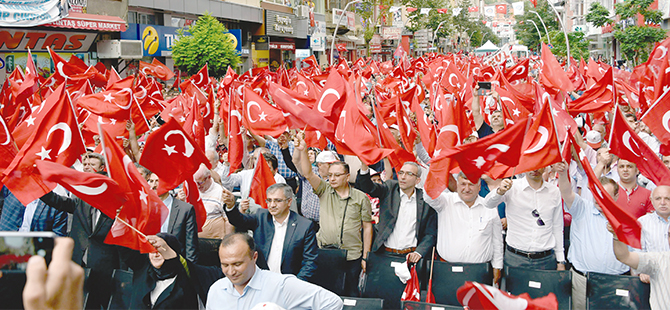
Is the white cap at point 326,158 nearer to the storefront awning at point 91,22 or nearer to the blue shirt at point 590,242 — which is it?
the blue shirt at point 590,242

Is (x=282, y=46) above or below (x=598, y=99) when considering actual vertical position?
above

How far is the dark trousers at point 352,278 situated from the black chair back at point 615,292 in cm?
215

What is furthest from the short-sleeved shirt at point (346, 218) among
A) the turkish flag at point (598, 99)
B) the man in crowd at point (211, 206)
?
the turkish flag at point (598, 99)

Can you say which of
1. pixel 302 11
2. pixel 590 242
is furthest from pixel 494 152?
pixel 302 11

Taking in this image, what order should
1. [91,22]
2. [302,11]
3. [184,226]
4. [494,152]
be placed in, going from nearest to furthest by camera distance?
[184,226], [494,152], [91,22], [302,11]

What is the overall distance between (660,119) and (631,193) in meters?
1.21

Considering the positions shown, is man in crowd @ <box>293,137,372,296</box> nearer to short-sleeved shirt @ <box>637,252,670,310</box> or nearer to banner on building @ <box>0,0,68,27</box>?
short-sleeved shirt @ <box>637,252,670,310</box>

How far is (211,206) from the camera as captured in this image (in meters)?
6.50

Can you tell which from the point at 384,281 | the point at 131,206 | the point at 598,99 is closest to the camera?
the point at 131,206

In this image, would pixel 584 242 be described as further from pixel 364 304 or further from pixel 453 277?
pixel 364 304

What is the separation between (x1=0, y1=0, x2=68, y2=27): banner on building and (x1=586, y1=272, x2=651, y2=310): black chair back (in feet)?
59.0

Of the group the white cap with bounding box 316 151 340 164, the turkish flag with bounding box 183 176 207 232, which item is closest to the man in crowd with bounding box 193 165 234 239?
the turkish flag with bounding box 183 176 207 232

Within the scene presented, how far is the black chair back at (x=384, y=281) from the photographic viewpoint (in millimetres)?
5750

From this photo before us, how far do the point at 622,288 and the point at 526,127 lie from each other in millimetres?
1613
